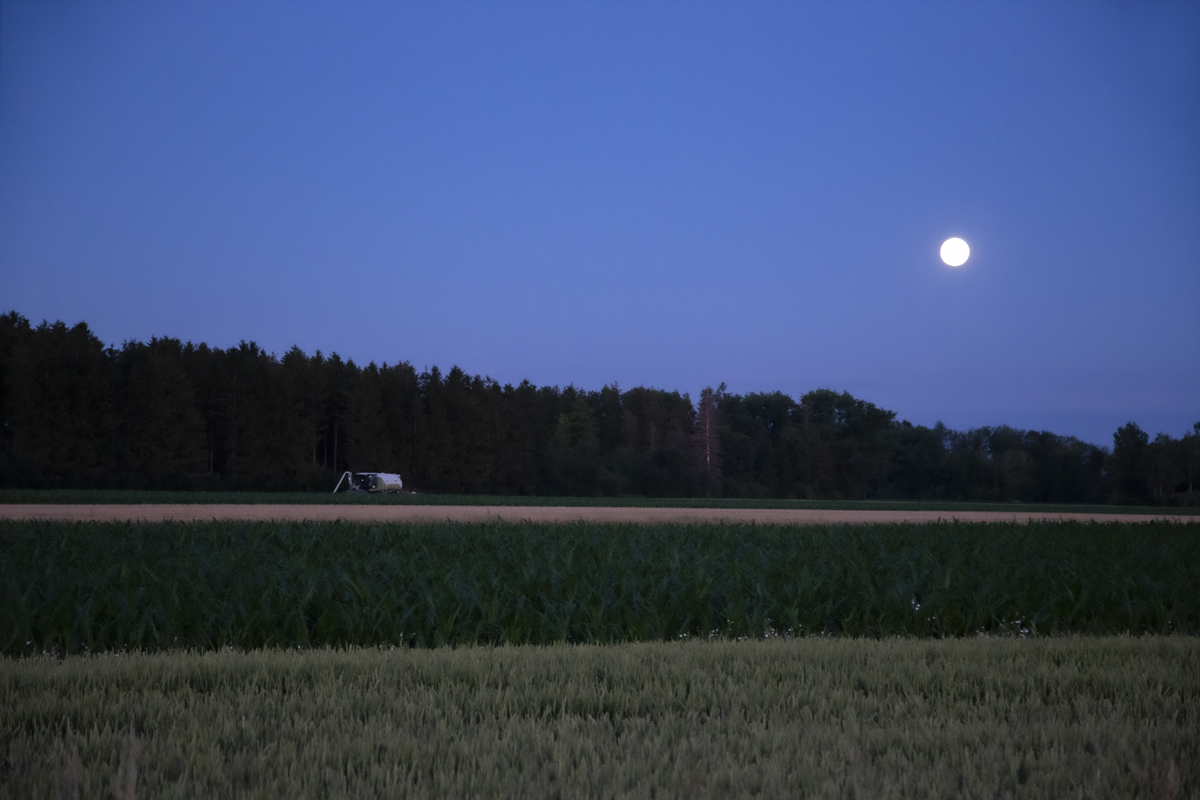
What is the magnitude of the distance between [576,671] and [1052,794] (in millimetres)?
2712

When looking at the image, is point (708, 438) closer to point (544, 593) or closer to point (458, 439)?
point (458, 439)

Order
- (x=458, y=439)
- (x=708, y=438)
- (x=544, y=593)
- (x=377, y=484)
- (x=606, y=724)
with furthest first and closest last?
→ (x=708, y=438)
(x=458, y=439)
(x=377, y=484)
(x=544, y=593)
(x=606, y=724)

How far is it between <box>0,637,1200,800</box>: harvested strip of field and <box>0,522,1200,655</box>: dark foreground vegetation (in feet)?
3.73

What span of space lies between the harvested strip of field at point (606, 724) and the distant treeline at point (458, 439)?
5537cm

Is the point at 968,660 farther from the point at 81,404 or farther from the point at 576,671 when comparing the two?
the point at 81,404

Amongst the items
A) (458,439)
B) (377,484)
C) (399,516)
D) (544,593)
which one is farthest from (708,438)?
(544,593)

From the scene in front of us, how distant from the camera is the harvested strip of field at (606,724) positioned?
303 cm

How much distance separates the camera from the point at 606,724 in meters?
3.79

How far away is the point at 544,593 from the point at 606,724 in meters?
3.89

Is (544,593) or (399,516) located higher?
(544,593)

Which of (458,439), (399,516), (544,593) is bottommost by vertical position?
(399,516)

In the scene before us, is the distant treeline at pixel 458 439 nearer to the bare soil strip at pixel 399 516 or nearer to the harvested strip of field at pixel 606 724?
the bare soil strip at pixel 399 516

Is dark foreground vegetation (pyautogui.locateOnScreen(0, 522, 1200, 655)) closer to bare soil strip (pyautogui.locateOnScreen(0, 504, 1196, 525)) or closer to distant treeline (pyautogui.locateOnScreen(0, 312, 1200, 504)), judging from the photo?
bare soil strip (pyautogui.locateOnScreen(0, 504, 1196, 525))

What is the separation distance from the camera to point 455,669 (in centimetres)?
478
